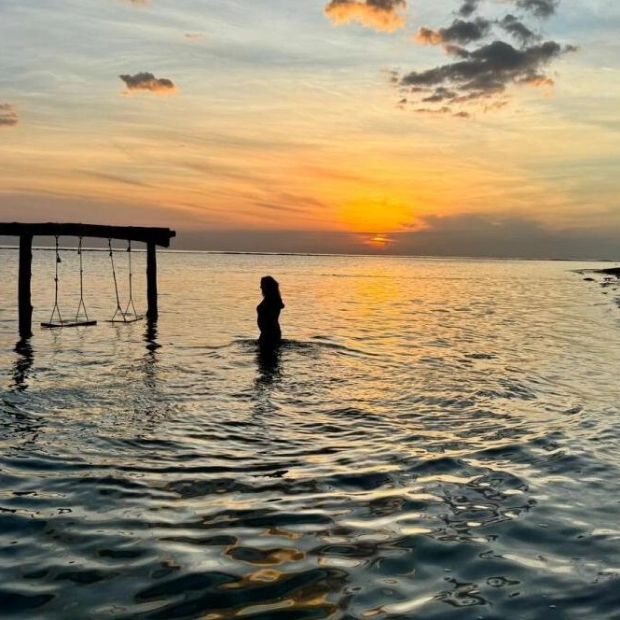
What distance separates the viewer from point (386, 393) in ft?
41.3

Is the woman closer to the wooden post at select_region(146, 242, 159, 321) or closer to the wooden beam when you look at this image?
the wooden beam

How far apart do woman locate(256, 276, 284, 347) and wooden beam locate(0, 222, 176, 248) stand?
25.7 feet

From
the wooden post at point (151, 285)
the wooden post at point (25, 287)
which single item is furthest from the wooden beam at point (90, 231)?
the wooden post at point (151, 285)

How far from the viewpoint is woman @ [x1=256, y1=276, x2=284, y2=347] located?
18062mm

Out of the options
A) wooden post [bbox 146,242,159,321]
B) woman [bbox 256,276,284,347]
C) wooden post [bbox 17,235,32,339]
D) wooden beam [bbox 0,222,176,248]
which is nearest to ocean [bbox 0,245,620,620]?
woman [bbox 256,276,284,347]

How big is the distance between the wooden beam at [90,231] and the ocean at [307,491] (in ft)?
23.2

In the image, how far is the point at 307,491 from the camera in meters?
6.88

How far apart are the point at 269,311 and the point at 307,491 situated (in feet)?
38.9

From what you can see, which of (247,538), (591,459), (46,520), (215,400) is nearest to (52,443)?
(46,520)

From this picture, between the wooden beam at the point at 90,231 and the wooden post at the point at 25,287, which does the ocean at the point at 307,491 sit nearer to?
the wooden post at the point at 25,287

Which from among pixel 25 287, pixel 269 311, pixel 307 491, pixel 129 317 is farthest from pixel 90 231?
→ pixel 307 491

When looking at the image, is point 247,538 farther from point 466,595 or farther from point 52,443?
point 52,443

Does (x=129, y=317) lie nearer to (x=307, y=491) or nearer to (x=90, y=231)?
(x=90, y=231)

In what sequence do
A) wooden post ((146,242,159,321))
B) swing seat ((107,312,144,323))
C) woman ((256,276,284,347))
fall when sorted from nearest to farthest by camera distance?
woman ((256,276,284,347)) → wooden post ((146,242,159,321)) → swing seat ((107,312,144,323))
